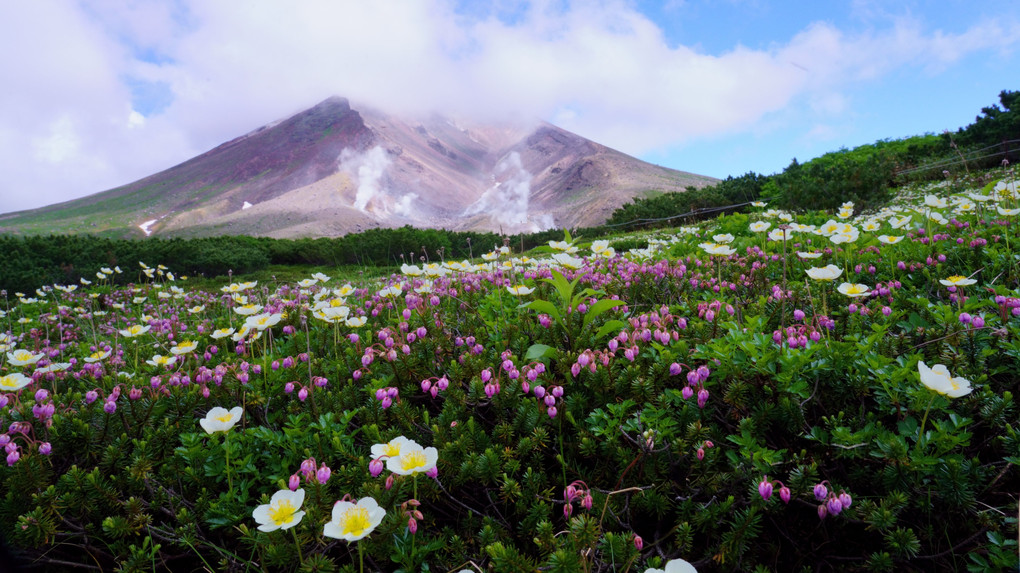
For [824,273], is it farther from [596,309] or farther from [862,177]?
[862,177]

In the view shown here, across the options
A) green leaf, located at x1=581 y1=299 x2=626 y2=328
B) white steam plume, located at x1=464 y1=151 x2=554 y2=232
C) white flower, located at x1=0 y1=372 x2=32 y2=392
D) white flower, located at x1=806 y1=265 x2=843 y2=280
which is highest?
white steam plume, located at x1=464 y1=151 x2=554 y2=232

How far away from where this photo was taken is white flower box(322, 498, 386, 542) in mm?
1308

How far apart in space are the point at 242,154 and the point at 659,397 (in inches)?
5297

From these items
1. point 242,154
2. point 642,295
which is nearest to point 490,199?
point 242,154

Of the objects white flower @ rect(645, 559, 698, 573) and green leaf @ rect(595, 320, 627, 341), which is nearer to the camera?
white flower @ rect(645, 559, 698, 573)

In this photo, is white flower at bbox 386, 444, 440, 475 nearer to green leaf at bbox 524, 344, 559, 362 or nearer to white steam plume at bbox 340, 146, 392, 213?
green leaf at bbox 524, 344, 559, 362

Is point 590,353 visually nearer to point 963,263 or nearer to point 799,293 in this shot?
point 799,293

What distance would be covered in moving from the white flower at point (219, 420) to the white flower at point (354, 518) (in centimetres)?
70

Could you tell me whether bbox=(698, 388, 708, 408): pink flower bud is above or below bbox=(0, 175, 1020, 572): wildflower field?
above

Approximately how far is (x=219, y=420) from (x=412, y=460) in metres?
0.88

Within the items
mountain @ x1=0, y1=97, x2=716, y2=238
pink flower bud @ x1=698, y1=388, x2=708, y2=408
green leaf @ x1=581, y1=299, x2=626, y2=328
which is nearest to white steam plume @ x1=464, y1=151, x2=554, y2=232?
mountain @ x1=0, y1=97, x2=716, y2=238

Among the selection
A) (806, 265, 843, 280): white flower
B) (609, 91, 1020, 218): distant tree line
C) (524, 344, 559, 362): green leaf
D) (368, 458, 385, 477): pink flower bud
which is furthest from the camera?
(609, 91, 1020, 218): distant tree line

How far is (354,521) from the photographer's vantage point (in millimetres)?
1327

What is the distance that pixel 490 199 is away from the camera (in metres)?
119
